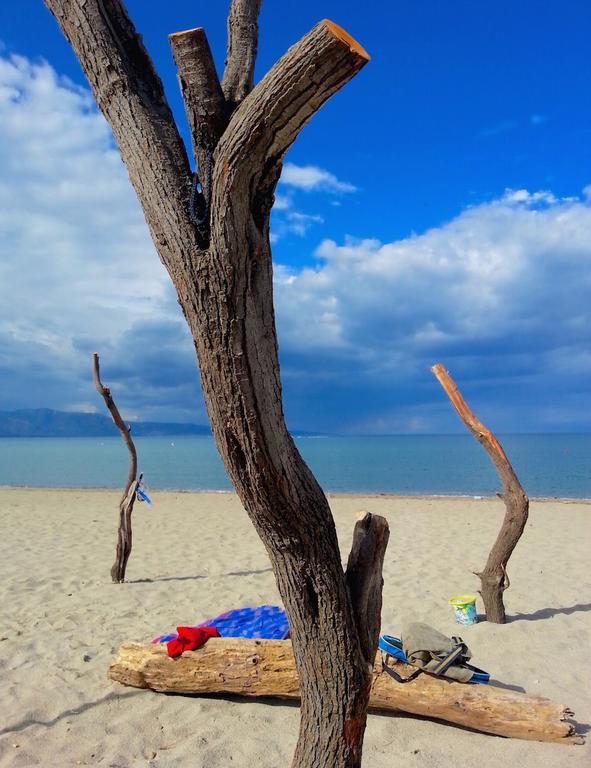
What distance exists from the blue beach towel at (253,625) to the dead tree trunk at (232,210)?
270 centimetres

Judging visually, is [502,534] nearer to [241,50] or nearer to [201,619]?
[201,619]

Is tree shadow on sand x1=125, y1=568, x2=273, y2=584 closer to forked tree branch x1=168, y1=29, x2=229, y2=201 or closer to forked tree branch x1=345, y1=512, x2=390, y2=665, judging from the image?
forked tree branch x1=345, y1=512, x2=390, y2=665

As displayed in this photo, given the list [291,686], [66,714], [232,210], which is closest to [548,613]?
[291,686]

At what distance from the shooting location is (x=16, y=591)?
23.2ft

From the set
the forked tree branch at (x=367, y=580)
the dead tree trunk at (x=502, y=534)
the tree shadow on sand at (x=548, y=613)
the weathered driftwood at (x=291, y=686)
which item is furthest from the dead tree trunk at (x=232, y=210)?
the tree shadow on sand at (x=548, y=613)

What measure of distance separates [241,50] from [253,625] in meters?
→ 4.17

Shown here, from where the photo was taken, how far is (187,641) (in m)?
4.35

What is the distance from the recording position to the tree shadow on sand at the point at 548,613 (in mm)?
6258

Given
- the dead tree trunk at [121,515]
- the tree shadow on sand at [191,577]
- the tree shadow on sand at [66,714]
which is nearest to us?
the tree shadow on sand at [66,714]

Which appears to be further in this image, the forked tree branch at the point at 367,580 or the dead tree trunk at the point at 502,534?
the dead tree trunk at the point at 502,534

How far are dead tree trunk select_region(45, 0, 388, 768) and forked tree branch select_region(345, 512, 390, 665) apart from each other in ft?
0.50

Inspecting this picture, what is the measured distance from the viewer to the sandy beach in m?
3.69

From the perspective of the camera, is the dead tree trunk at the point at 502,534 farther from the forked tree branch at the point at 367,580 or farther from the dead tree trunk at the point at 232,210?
the dead tree trunk at the point at 232,210

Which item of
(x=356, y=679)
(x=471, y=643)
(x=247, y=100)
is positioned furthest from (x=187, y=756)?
(x=247, y=100)
